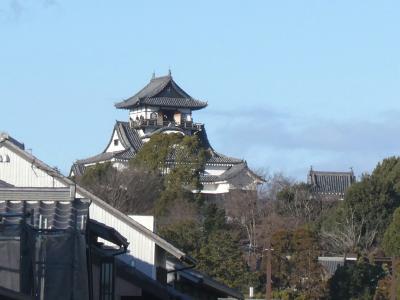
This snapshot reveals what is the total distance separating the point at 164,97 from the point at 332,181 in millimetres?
15263

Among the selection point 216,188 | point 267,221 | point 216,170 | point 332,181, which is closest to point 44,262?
point 267,221

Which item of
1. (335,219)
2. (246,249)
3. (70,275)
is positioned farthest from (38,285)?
(335,219)

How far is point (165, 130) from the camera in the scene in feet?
245

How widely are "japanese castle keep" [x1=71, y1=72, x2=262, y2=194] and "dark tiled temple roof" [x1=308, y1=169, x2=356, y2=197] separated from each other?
159 inches

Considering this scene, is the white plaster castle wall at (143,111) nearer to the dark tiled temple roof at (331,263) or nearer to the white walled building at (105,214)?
the dark tiled temple roof at (331,263)

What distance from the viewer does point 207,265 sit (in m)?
40.9

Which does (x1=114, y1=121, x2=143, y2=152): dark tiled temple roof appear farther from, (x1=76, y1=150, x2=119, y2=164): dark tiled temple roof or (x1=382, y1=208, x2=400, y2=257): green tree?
(x1=382, y1=208, x2=400, y2=257): green tree

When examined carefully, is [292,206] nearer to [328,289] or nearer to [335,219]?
[335,219]

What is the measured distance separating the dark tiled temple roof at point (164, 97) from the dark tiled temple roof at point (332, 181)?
485 inches

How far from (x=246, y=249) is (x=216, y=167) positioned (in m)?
24.4

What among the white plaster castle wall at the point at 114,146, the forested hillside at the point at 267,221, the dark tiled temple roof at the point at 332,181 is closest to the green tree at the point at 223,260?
the forested hillside at the point at 267,221

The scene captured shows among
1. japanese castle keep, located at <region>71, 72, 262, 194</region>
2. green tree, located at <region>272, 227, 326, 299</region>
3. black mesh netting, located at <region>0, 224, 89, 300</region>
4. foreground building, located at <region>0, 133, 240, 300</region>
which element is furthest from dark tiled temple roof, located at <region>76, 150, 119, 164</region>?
black mesh netting, located at <region>0, 224, 89, 300</region>

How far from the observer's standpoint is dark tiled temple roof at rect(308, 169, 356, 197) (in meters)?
70.5

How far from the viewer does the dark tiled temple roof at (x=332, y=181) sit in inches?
2777
